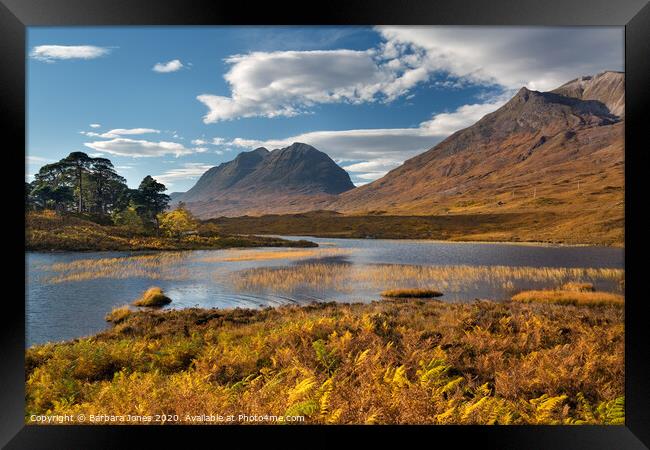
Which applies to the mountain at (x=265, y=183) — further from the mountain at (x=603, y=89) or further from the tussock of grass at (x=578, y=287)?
the tussock of grass at (x=578, y=287)

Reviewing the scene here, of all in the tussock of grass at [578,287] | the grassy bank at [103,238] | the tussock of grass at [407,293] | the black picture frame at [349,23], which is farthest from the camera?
the tussock of grass at [407,293]

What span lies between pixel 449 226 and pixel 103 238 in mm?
11709

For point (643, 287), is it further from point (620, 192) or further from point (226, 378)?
point (226, 378)

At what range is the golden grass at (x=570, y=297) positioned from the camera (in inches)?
258

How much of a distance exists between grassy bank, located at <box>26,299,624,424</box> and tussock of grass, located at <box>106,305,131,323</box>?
21cm

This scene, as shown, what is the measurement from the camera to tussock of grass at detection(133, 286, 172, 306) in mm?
7062

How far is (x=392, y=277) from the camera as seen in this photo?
7.96 metres

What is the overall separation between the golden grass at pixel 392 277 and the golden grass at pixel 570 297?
0.31 meters

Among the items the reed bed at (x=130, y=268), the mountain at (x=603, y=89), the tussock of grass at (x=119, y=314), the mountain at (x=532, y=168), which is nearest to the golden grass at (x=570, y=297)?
the mountain at (x=532, y=168)

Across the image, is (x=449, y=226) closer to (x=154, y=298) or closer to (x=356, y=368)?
(x=356, y=368)

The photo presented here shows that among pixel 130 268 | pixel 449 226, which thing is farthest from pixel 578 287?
pixel 130 268

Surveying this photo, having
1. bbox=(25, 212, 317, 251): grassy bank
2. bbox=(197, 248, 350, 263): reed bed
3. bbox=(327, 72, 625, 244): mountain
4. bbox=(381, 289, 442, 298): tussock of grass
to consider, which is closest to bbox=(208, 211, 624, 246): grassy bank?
bbox=(327, 72, 625, 244): mountain

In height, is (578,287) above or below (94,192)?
below

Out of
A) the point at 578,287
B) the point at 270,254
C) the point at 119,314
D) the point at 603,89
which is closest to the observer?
the point at 603,89
